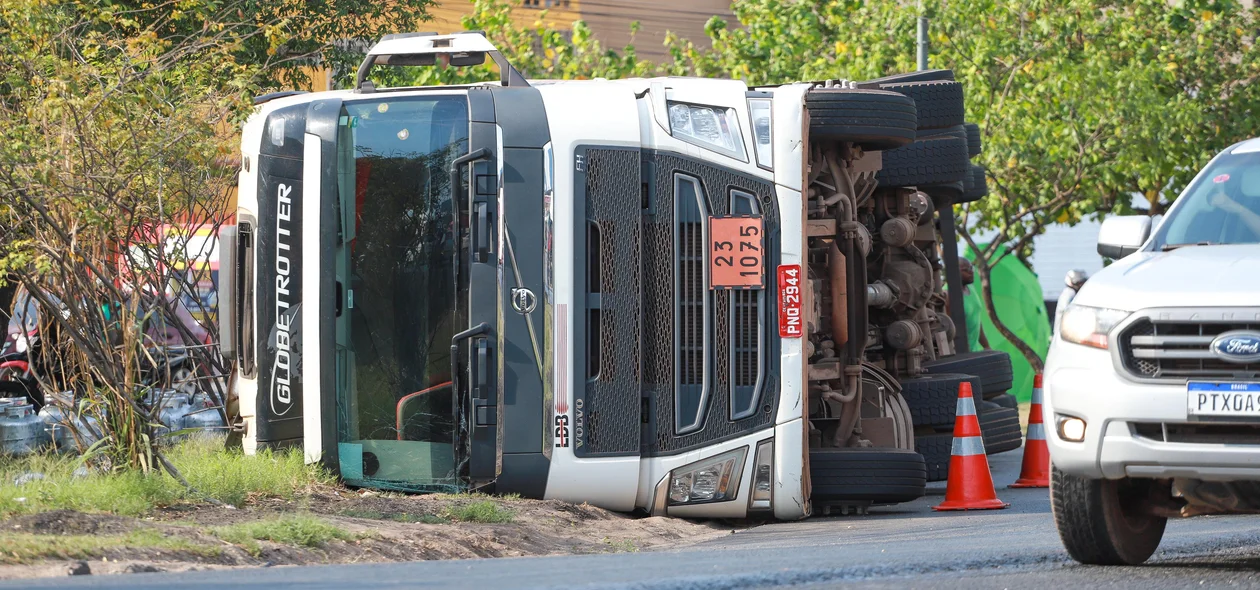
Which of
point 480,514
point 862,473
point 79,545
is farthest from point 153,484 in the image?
point 862,473

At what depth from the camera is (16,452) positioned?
1130 cm

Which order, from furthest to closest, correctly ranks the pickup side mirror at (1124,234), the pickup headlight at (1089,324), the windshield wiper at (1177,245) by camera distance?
Result: the pickup side mirror at (1124,234)
the windshield wiper at (1177,245)
the pickup headlight at (1089,324)

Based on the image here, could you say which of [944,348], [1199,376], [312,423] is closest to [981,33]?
[944,348]

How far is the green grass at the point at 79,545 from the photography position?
19.4 feet

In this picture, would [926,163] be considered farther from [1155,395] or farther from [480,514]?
[1155,395]

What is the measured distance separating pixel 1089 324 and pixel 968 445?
4.07 meters

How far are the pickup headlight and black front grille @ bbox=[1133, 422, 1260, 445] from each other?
32cm

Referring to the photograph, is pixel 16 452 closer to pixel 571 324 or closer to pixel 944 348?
pixel 571 324

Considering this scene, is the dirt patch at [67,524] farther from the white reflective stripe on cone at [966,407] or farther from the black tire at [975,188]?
the black tire at [975,188]

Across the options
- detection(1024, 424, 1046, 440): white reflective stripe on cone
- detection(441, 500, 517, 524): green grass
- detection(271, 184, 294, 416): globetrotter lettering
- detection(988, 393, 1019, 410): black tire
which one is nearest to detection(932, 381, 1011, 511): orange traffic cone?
detection(1024, 424, 1046, 440): white reflective stripe on cone

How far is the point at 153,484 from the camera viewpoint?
8.03 metres

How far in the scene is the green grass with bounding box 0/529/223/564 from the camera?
590 cm

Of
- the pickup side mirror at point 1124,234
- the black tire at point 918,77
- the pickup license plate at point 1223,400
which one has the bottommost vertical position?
the pickup license plate at point 1223,400

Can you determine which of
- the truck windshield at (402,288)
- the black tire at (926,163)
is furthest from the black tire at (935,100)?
the truck windshield at (402,288)
